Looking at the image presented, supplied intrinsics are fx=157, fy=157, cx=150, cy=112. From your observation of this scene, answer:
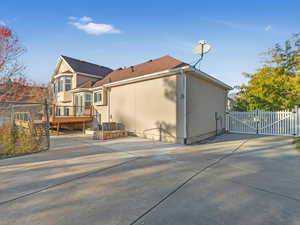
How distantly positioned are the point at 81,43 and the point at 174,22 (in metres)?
7.92

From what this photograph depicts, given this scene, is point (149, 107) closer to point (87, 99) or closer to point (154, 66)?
point (154, 66)

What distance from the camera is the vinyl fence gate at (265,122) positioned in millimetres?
9633

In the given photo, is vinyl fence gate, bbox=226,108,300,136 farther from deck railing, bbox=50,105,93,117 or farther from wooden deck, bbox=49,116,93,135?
deck railing, bbox=50,105,93,117

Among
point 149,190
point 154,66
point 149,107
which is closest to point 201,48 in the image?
point 154,66

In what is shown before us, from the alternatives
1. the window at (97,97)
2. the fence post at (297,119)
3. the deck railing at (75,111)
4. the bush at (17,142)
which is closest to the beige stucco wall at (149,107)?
the window at (97,97)

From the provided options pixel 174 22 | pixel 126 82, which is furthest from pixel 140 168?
pixel 174 22

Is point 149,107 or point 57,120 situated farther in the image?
point 57,120

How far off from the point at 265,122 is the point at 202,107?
16.7ft

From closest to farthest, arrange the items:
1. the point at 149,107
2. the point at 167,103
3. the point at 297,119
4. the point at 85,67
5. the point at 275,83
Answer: the point at 167,103
the point at 149,107
the point at 297,119
the point at 275,83
the point at 85,67

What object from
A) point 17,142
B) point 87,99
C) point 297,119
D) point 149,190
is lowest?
point 149,190

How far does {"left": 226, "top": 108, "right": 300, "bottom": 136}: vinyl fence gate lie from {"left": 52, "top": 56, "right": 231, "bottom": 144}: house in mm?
916

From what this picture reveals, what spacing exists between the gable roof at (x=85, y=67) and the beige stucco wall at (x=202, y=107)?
38.8ft

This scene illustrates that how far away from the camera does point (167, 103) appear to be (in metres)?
7.90

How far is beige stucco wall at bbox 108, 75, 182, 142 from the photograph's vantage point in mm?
7779
